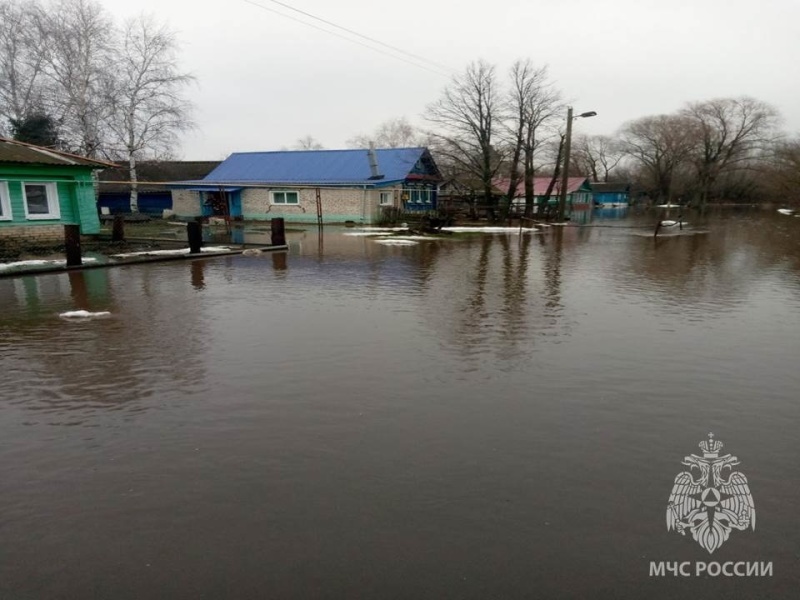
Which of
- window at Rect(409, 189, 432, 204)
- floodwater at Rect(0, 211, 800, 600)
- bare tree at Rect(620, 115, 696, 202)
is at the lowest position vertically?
floodwater at Rect(0, 211, 800, 600)

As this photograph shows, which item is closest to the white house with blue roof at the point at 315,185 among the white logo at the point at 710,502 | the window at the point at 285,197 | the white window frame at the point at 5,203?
the window at the point at 285,197

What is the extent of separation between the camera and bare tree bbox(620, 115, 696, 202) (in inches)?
3403

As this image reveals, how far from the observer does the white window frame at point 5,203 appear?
18.1 m

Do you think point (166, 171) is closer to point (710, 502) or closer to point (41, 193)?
point (41, 193)

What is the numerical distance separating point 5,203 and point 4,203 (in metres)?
0.03

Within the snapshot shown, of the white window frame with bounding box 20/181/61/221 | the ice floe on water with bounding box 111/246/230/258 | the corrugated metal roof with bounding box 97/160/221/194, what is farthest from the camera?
the corrugated metal roof with bounding box 97/160/221/194

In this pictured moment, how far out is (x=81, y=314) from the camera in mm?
8766

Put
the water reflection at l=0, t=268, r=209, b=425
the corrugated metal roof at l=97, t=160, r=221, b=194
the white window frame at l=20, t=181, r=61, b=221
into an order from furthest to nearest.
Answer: the corrugated metal roof at l=97, t=160, r=221, b=194, the white window frame at l=20, t=181, r=61, b=221, the water reflection at l=0, t=268, r=209, b=425

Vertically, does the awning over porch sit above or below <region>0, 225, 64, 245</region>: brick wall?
above

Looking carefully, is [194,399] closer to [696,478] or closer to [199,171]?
[696,478]

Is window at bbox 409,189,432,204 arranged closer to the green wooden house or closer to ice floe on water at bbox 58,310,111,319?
the green wooden house

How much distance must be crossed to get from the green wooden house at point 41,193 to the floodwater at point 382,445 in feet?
37.3

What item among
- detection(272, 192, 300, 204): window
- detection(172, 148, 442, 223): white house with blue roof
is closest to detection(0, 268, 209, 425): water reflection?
detection(172, 148, 442, 223): white house with blue roof

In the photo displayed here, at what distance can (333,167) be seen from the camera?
124ft
